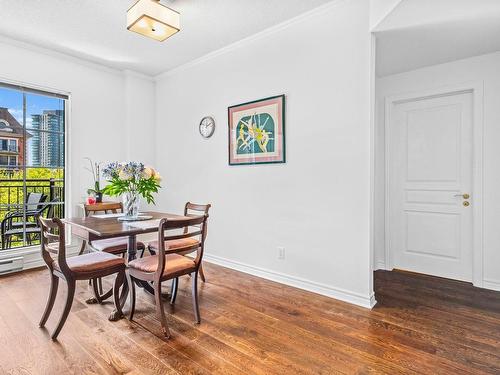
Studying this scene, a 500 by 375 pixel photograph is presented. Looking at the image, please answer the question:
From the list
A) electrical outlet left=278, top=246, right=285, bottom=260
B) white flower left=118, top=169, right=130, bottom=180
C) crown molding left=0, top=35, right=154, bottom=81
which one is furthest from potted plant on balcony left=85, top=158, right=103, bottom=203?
Answer: electrical outlet left=278, top=246, right=285, bottom=260

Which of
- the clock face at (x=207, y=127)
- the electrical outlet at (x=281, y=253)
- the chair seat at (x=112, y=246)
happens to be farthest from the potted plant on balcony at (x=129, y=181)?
the electrical outlet at (x=281, y=253)

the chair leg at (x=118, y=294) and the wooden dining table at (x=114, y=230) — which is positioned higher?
the wooden dining table at (x=114, y=230)

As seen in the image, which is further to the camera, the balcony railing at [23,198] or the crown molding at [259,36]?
the balcony railing at [23,198]

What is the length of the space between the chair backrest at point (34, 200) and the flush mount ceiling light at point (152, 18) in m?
2.59

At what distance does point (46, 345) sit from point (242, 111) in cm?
285

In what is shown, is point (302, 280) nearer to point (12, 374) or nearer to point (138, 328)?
point (138, 328)

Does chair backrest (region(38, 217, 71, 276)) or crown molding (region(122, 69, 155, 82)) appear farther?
crown molding (region(122, 69, 155, 82))

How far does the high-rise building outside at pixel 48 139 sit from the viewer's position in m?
3.78

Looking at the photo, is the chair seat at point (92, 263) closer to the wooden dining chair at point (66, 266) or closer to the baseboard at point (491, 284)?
the wooden dining chair at point (66, 266)

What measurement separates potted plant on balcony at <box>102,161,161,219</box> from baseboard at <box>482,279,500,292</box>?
3.56 metres

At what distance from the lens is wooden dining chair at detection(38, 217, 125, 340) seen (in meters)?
2.06

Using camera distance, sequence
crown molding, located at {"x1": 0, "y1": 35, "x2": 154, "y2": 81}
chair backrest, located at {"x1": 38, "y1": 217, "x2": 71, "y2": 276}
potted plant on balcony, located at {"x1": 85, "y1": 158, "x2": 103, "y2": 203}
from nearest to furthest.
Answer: chair backrest, located at {"x1": 38, "y1": 217, "x2": 71, "y2": 276} → crown molding, located at {"x1": 0, "y1": 35, "x2": 154, "y2": 81} → potted plant on balcony, located at {"x1": 85, "y1": 158, "x2": 103, "y2": 203}

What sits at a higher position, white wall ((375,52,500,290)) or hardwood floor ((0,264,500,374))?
white wall ((375,52,500,290))

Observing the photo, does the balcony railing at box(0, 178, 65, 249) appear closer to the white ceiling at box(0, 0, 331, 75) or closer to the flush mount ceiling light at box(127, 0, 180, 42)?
the white ceiling at box(0, 0, 331, 75)
